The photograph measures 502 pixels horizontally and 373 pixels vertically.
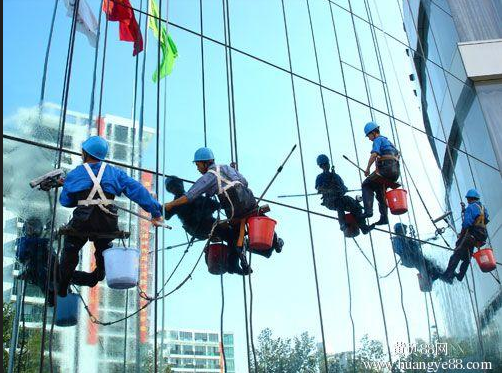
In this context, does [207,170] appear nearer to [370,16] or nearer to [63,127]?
[63,127]

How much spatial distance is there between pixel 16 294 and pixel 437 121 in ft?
42.7

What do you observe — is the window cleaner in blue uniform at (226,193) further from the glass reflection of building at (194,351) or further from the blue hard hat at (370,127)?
the blue hard hat at (370,127)

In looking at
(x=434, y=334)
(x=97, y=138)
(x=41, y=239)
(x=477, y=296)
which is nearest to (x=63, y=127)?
(x=97, y=138)

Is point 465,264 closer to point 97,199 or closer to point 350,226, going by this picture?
point 350,226

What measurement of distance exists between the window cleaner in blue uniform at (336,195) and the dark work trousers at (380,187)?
0.46 feet

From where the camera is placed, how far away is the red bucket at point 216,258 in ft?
19.3

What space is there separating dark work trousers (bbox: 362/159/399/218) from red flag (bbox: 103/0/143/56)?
3.11 meters

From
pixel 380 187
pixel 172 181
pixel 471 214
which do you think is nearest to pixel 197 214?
pixel 172 181

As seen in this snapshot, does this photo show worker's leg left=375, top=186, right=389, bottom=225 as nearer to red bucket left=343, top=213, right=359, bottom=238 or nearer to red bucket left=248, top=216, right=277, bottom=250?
red bucket left=343, top=213, right=359, bottom=238

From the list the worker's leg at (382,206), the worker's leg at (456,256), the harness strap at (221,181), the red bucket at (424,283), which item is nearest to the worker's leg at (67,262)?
the harness strap at (221,181)

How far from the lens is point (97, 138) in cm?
482

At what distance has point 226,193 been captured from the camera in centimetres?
564

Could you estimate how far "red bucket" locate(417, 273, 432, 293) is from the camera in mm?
8758

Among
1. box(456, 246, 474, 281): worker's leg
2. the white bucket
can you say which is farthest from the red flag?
box(456, 246, 474, 281): worker's leg
